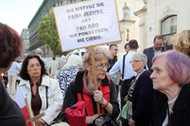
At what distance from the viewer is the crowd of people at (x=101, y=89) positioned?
1501mm

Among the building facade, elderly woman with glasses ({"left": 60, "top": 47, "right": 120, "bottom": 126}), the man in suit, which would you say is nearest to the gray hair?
elderly woman with glasses ({"left": 60, "top": 47, "right": 120, "bottom": 126})

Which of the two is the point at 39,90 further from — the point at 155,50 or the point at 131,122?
the point at 155,50

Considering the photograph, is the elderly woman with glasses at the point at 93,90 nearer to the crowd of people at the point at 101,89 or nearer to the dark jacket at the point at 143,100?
the crowd of people at the point at 101,89

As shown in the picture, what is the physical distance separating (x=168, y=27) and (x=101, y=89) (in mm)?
13617

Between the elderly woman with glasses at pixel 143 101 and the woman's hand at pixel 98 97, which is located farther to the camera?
the elderly woman with glasses at pixel 143 101

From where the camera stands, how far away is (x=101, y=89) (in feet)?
8.63

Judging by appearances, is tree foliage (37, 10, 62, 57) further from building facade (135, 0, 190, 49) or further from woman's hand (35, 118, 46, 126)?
woman's hand (35, 118, 46, 126)

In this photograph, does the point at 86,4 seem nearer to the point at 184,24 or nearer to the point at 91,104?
the point at 91,104

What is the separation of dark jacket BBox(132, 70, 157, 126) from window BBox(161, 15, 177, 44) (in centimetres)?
1177

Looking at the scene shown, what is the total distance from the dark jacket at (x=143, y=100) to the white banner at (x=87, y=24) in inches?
36.8

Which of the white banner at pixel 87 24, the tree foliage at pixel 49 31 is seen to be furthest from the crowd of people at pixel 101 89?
the tree foliage at pixel 49 31

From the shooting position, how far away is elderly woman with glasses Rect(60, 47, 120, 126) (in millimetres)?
2523

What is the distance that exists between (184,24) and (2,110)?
13145 millimetres

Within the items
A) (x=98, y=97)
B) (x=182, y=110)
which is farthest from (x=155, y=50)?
(x=182, y=110)
